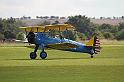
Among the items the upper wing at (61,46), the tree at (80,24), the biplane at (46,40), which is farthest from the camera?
the tree at (80,24)

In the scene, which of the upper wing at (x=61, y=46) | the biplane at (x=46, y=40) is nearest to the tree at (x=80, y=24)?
the biplane at (x=46, y=40)

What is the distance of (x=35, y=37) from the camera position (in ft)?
124

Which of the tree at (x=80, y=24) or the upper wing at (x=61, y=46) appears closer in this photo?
the upper wing at (x=61, y=46)

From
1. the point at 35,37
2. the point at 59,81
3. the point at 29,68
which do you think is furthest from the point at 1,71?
the point at 35,37

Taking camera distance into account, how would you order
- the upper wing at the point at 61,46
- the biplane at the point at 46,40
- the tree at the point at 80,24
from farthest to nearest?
the tree at the point at 80,24 < the upper wing at the point at 61,46 < the biplane at the point at 46,40

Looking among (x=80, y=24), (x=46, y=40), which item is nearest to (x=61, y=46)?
(x=46, y=40)

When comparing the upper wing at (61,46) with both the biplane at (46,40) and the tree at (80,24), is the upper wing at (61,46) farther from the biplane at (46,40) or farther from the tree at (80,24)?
the tree at (80,24)

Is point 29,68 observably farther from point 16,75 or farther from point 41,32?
point 41,32

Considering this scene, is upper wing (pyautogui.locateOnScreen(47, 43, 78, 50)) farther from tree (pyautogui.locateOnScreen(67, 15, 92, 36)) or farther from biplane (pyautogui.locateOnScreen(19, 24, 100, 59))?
tree (pyautogui.locateOnScreen(67, 15, 92, 36))

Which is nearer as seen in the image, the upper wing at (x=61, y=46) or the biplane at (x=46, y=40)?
the biplane at (x=46, y=40)

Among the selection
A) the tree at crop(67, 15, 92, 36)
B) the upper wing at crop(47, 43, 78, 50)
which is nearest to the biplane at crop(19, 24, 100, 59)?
the upper wing at crop(47, 43, 78, 50)

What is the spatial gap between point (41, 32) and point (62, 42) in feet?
5.01

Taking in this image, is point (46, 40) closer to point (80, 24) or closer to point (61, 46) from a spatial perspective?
point (61, 46)

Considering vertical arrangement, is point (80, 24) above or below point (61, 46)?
above
